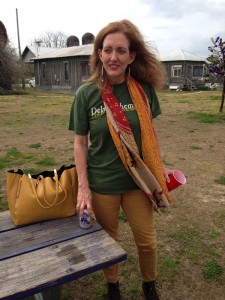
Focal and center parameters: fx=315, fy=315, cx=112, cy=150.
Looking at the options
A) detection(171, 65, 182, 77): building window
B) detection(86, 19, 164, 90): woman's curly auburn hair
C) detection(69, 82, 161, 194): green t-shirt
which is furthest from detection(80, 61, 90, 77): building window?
detection(69, 82, 161, 194): green t-shirt

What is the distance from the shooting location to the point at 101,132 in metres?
2.11

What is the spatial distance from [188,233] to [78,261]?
200 cm

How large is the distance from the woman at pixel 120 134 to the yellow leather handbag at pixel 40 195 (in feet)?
0.42

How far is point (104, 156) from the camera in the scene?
7.15 feet

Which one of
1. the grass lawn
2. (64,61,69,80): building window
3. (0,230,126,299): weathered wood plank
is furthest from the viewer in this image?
(64,61,69,80): building window

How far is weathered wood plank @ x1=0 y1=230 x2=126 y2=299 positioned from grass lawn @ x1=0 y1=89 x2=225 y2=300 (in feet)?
2.84

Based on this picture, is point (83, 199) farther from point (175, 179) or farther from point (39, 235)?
point (175, 179)

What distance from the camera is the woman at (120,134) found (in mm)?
2061

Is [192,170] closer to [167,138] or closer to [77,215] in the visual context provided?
[167,138]

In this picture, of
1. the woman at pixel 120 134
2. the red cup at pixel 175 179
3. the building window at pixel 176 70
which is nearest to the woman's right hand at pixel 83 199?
the woman at pixel 120 134

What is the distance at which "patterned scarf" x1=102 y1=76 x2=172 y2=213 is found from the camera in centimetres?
205

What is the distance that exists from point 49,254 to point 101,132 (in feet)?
2.75

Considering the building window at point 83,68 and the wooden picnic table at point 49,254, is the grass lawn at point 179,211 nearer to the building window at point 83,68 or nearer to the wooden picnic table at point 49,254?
the wooden picnic table at point 49,254

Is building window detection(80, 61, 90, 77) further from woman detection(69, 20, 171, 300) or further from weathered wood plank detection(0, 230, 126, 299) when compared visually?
weathered wood plank detection(0, 230, 126, 299)
